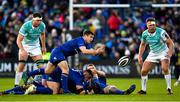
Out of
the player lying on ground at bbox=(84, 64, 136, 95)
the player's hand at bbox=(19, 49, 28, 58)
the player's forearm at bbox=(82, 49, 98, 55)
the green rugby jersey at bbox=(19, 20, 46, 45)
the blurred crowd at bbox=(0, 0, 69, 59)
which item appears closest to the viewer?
the player's forearm at bbox=(82, 49, 98, 55)

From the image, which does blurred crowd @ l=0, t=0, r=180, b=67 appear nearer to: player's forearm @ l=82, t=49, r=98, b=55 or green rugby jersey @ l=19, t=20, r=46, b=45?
green rugby jersey @ l=19, t=20, r=46, b=45

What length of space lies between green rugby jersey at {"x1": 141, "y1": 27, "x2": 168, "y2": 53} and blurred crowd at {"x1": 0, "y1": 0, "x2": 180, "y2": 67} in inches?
442

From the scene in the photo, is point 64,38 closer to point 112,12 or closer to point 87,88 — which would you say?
point 112,12

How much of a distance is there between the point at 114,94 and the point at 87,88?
2.60 feet

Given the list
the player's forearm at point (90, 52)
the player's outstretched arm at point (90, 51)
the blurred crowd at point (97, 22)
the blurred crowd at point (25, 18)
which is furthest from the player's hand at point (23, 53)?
the blurred crowd at point (97, 22)

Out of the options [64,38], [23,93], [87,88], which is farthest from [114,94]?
[64,38]

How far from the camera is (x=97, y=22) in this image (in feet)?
108

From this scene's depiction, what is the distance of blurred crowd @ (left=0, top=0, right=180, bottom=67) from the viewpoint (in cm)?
3177

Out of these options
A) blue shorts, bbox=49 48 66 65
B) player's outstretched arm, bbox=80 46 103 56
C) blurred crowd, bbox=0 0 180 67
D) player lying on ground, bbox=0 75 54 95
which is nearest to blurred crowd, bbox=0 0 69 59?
blurred crowd, bbox=0 0 180 67

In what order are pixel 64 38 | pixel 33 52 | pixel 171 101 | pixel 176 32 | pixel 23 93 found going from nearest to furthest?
pixel 171 101, pixel 23 93, pixel 33 52, pixel 64 38, pixel 176 32

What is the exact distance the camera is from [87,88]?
19.2 metres

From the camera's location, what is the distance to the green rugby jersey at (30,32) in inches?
819

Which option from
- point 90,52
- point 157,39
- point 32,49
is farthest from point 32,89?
point 157,39

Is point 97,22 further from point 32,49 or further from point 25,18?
point 32,49
